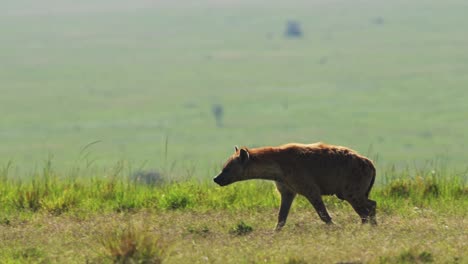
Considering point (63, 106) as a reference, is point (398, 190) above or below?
above

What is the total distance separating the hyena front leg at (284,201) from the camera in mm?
11438

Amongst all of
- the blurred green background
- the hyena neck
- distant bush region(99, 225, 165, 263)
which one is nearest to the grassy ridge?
distant bush region(99, 225, 165, 263)

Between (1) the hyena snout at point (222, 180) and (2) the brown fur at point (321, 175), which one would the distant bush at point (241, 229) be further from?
(1) the hyena snout at point (222, 180)

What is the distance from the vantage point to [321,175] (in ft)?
38.8

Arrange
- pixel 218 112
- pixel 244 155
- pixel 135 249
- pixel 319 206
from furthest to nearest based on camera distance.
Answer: pixel 218 112 < pixel 244 155 < pixel 319 206 < pixel 135 249

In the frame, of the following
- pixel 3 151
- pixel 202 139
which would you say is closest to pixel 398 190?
pixel 3 151

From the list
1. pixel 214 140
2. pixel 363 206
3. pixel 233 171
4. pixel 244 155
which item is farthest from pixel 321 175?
pixel 214 140

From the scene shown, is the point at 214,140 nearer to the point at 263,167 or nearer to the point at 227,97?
the point at 227,97

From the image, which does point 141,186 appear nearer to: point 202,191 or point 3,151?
point 202,191

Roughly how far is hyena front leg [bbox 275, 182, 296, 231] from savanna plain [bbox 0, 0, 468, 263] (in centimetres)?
12

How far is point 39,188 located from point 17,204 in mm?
Result: 353

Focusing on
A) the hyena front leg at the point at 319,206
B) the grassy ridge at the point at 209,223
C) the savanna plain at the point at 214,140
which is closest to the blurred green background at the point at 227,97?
the savanna plain at the point at 214,140

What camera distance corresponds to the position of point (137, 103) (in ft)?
452

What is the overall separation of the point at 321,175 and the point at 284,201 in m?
0.45
